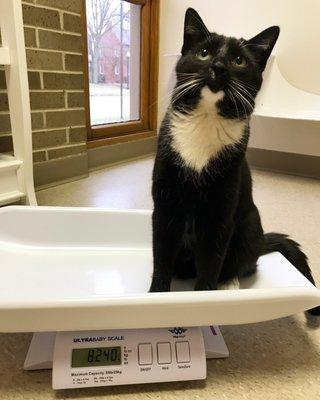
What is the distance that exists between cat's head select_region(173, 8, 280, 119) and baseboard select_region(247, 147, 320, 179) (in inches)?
56.0

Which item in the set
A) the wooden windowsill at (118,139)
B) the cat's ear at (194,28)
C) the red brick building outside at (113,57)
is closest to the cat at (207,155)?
the cat's ear at (194,28)

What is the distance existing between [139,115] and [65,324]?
192 centimetres

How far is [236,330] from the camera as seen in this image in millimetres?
661

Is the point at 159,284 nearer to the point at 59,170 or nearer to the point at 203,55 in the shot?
the point at 203,55

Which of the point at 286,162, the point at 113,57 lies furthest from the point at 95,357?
the point at 113,57

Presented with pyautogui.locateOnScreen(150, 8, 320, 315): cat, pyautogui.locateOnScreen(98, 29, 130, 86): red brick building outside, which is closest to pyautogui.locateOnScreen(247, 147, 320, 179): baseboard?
pyautogui.locateOnScreen(98, 29, 130, 86): red brick building outside

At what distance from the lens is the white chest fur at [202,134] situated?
21.1 inches

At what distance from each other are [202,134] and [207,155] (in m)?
0.03

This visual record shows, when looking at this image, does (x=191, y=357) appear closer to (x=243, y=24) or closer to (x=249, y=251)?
(x=249, y=251)

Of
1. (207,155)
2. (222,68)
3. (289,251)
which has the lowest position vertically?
(289,251)

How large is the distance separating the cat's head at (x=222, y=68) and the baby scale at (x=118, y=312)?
0.91ft

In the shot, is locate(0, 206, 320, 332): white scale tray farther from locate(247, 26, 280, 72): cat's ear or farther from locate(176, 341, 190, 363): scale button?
locate(247, 26, 280, 72): cat's ear

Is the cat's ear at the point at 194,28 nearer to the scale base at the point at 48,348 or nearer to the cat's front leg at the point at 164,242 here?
the cat's front leg at the point at 164,242

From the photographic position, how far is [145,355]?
1.68 feet
